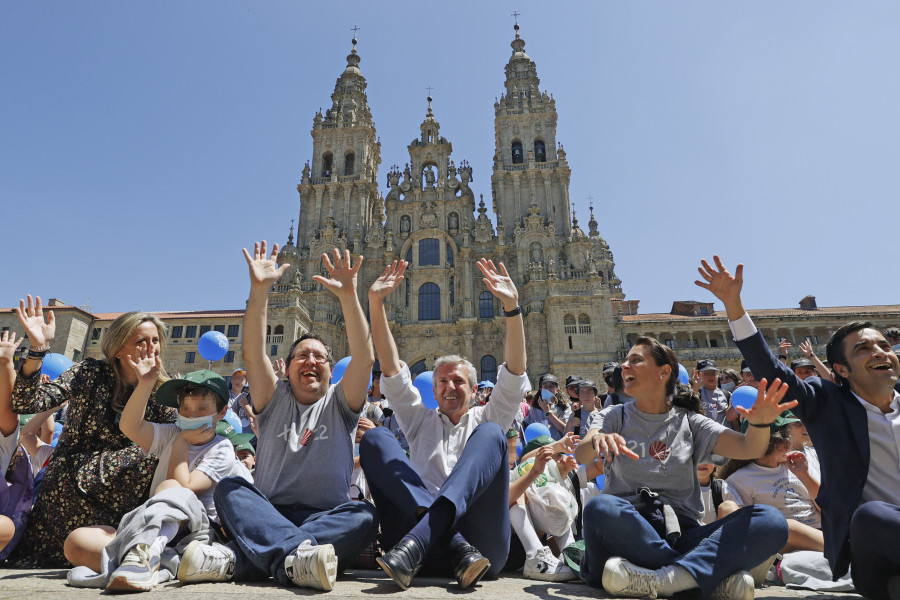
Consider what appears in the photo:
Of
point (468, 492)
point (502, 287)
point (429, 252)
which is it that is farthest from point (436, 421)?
point (429, 252)

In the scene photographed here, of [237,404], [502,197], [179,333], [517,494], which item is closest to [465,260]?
[502,197]

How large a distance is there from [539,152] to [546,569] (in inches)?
1436

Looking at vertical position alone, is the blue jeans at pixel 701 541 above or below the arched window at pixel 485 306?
below

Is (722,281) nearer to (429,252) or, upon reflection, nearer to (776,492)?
(776,492)

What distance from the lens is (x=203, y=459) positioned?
3.79 metres

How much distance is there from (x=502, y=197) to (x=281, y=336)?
683 inches

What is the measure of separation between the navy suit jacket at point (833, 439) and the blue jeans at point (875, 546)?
159 mm

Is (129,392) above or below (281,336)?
below

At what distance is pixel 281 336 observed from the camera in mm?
31109

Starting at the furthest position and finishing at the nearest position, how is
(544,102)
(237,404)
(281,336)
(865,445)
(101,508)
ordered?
(544,102) < (281,336) < (237,404) < (101,508) < (865,445)

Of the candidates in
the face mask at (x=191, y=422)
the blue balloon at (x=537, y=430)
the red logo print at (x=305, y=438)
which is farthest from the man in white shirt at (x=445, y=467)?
the blue balloon at (x=537, y=430)

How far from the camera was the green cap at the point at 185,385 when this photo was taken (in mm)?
3789

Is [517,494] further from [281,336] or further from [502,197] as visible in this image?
[502,197]

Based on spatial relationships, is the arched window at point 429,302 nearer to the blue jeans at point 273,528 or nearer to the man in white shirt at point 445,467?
the man in white shirt at point 445,467
